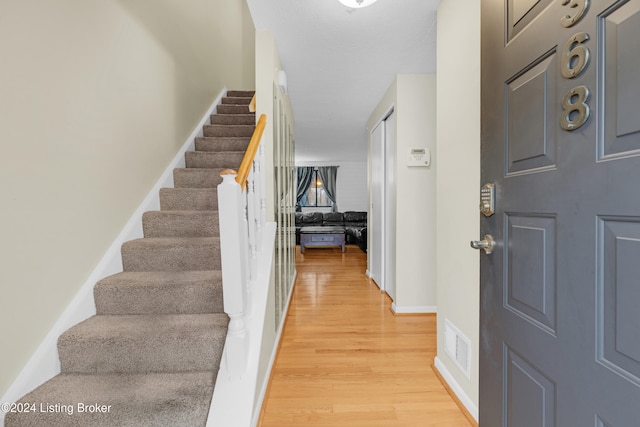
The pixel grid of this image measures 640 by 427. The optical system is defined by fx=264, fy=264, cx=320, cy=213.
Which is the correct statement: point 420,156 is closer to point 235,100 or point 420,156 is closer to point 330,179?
point 235,100

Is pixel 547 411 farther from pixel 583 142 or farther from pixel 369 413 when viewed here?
pixel 369 413

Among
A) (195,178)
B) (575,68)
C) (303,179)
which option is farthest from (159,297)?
(303,179)

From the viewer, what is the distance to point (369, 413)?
1399 mm

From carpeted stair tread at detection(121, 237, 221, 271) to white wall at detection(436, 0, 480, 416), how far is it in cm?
141

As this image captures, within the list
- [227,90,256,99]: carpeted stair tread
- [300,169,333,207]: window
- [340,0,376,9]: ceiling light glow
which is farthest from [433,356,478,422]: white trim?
[300,169,333,207]: window

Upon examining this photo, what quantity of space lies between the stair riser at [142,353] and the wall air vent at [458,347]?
1.23 meters

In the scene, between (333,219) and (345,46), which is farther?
(333,219)

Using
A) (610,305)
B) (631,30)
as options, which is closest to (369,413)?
(610,305)

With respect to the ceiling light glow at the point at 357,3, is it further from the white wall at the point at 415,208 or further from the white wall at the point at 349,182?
the white wall at the point at 349,182

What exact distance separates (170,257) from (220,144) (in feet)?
4.61

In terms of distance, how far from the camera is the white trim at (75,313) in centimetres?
108

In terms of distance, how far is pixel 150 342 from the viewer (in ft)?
3.97

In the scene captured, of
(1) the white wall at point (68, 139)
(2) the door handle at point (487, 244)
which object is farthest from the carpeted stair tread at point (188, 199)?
(2) the door handle at point (487, 244)

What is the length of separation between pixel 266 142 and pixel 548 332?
69.4 inches
